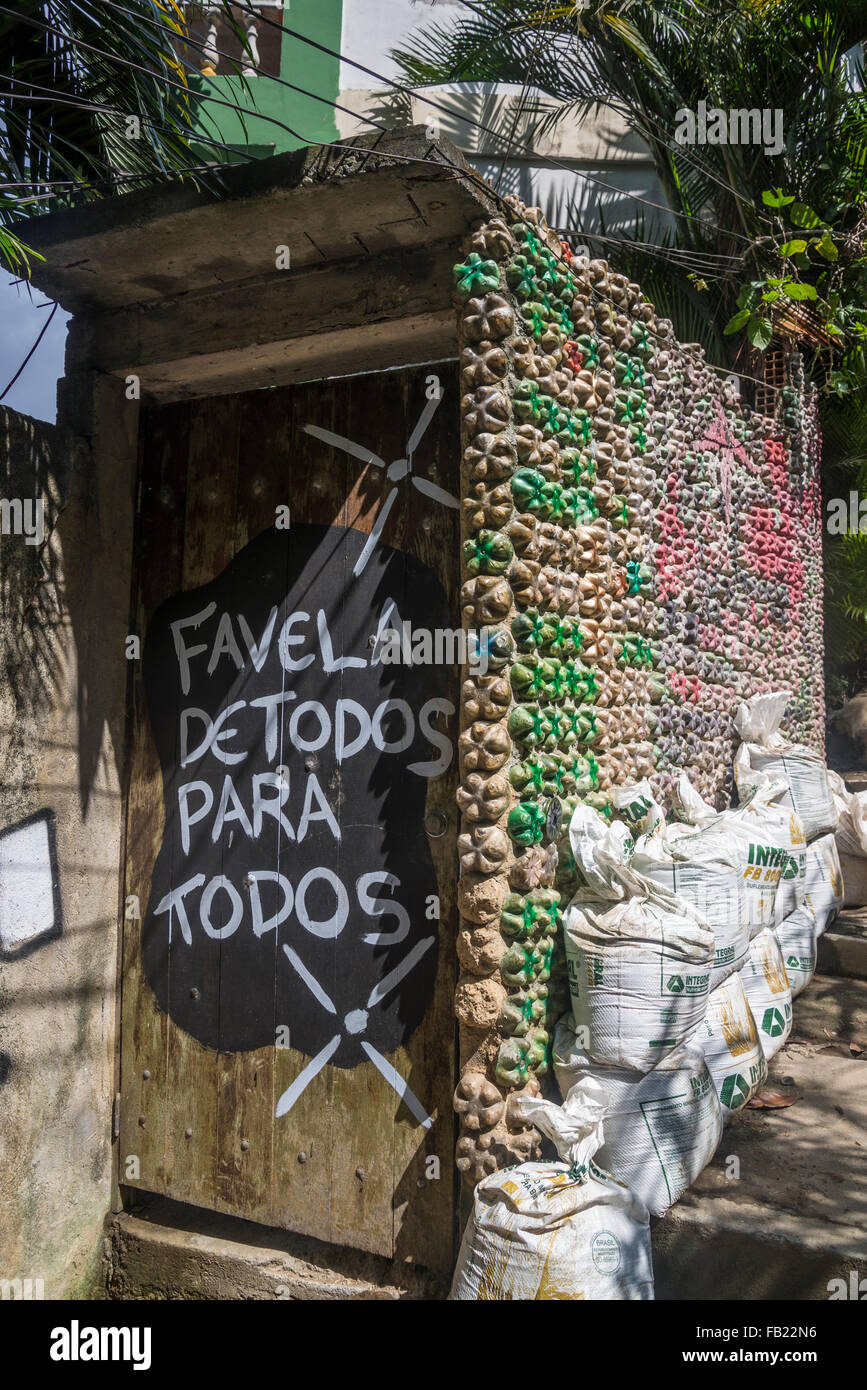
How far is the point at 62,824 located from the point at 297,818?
0.80 m

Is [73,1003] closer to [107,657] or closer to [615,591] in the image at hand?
[107,657]

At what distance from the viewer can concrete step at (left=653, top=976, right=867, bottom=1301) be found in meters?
2.43

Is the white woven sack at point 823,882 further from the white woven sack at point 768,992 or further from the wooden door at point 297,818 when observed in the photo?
the wooden door at point 297,818

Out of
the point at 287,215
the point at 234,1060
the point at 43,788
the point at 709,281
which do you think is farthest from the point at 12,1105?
the point at 709,281

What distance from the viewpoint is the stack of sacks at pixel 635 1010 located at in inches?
101

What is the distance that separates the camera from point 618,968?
2568mm

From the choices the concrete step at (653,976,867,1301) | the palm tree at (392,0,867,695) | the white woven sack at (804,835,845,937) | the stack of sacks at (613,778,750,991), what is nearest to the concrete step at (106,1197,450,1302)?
the concrete step at (653,976,867,1301)

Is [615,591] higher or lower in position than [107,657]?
higher

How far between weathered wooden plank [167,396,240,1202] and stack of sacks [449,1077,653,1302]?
1.12 meters

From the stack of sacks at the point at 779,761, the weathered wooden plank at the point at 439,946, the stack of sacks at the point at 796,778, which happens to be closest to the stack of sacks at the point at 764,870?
the stack of sacks at the point at 796,778

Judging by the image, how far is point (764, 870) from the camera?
3.43 m

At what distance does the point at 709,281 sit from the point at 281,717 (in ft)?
16.5

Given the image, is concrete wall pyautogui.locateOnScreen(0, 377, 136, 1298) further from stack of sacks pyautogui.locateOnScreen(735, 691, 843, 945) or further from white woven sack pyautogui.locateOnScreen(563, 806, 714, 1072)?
stack of sacks pyautogui.locateOnScreen(735, 691, 843, 945)

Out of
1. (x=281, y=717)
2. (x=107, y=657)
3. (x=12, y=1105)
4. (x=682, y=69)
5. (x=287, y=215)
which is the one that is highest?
(x=682, y=69)
